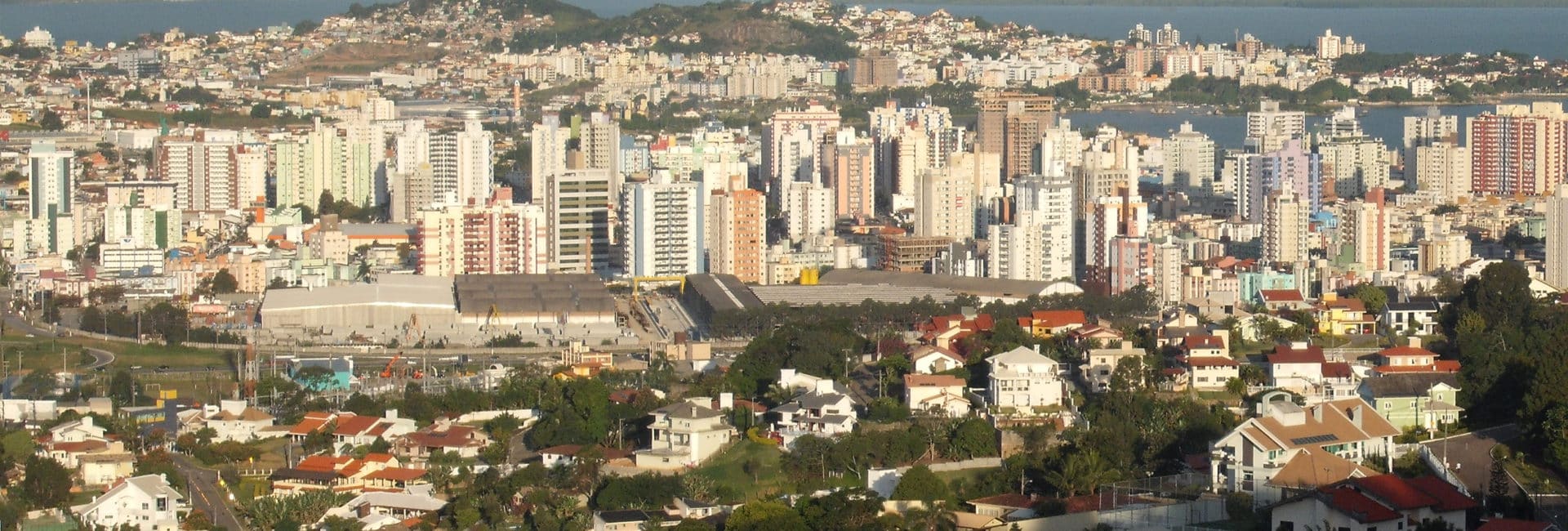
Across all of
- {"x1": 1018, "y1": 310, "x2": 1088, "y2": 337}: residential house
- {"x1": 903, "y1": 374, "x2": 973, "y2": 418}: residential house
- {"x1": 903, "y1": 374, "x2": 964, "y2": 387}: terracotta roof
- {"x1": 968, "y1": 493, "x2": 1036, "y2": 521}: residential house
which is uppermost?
{"x1": 1018, "y1": 310, "x2": 1088, "y2": 337}: residential house

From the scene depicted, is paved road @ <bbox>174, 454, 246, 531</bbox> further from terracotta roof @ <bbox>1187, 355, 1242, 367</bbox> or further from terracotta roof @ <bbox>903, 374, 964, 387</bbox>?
terracotta roof @ <bbox>1187, 355, 1242, 367</bbox>

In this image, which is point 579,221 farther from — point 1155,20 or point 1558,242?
point 1155,20

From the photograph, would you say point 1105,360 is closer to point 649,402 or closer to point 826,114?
point 649,402

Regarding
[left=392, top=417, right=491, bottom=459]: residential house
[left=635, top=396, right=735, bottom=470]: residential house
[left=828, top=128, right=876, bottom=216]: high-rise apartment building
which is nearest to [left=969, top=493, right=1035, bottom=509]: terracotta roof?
[left=635, top=396, right=735, bottom=470]: residential house

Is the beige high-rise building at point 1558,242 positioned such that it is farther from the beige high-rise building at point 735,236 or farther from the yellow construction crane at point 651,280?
the yellow construction crane at point 651,280

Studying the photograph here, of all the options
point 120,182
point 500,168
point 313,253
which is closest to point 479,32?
point 500,168

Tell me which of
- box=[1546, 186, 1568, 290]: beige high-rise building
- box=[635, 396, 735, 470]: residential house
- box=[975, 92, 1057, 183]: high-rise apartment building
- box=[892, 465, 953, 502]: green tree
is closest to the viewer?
box=[892, 465, 953, 502]: green tree
